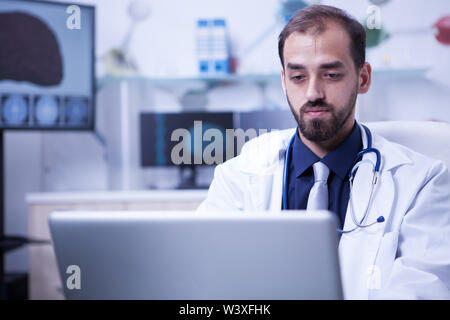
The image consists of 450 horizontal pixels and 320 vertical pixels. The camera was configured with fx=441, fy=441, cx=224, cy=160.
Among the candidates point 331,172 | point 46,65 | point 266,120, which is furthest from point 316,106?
point 46,65

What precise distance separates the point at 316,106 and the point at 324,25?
0.68 ft

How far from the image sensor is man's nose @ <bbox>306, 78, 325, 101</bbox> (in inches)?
42.9

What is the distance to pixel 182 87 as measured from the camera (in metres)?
2.94

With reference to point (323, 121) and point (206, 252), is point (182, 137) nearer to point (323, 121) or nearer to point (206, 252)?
point (323, 121)

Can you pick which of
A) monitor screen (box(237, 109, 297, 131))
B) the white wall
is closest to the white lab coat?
monitor screen (box(237, 109, 297, 131))

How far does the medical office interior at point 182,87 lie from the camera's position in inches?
107

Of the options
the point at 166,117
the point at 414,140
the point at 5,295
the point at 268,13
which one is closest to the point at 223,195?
the point at 414,140

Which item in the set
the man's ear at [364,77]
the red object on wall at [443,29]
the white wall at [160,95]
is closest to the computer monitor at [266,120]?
the white wall at [160,95]

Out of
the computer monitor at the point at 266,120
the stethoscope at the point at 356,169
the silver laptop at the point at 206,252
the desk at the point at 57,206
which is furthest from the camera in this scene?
the computer monitor at the point at 266,120

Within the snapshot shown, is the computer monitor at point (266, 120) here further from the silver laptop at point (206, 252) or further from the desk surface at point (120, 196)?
the silver laptop at point (206, 252)

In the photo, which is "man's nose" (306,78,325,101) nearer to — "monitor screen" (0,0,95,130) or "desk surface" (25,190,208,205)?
"desk surface" (25,190,208,205)

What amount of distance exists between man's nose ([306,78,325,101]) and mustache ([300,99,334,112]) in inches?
0.4

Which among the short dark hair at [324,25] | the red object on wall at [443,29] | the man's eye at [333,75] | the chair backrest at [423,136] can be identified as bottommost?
the chair backrest at [423,136]
